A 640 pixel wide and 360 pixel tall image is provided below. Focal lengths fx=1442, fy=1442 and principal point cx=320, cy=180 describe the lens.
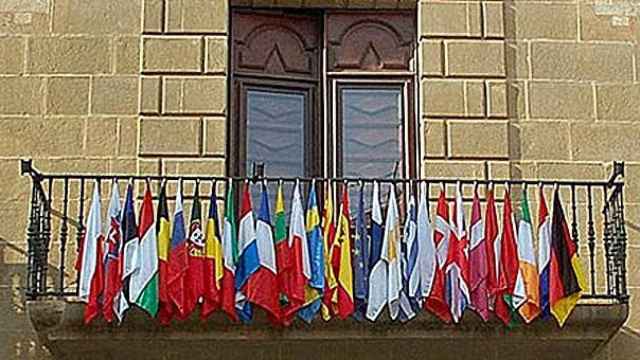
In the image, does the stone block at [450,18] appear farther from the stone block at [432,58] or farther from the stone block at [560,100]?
the stone block at [560,100]

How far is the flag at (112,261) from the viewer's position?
8.57m

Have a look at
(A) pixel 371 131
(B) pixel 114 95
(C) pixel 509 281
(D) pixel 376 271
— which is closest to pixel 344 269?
(D) pixel 376 271

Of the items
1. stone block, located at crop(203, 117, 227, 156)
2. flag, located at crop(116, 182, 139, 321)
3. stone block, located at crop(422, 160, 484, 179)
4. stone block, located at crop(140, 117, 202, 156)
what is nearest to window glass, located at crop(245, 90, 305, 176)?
stone block, located at crop(203, 117, 227, 156)

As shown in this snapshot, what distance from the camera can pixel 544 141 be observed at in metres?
9.90

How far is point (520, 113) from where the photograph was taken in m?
9.97

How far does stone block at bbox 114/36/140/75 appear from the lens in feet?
32.4

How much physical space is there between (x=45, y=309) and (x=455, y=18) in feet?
11.5

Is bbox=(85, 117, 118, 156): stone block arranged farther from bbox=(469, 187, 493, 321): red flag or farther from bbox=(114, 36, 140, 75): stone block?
bbox=(469, 187, 493, 321): red flag

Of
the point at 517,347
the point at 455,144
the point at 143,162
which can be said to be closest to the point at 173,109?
the point at 143,162

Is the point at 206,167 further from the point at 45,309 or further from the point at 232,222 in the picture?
the point at 45,309

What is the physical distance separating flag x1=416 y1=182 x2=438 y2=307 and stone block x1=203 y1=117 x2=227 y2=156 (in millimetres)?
1511

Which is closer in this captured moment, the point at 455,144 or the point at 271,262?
the point at 271,262

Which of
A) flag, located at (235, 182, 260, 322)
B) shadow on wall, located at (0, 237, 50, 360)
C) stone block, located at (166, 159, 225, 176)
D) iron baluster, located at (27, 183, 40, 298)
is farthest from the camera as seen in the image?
stone block, located at (166, 159, 225, 176)

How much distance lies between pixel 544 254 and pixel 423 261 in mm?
762
